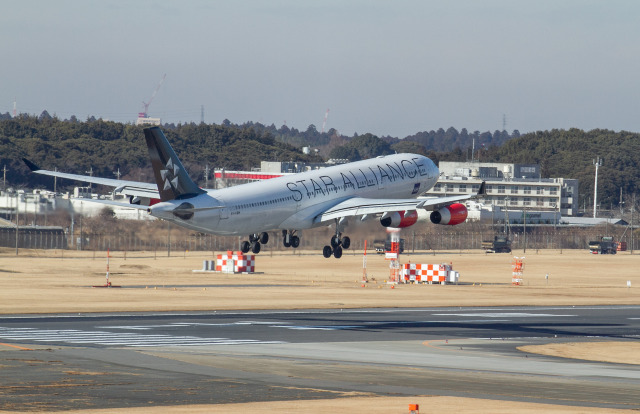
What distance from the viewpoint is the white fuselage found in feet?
230

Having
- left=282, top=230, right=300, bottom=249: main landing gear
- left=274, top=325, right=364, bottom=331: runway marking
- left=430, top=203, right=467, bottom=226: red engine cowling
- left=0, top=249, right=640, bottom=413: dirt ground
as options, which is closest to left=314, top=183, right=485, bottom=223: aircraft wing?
left=430, top=203, right=467, bottom=226: red engine cowling

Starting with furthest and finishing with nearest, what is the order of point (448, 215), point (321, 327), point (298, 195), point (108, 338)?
point (448, 215), point (321, 327), point (298, 195), point (108, 338)

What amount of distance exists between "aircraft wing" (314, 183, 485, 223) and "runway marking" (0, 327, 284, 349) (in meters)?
14.8

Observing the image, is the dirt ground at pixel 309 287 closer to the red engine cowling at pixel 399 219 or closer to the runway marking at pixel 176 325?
the runway marking at pixel 176 325

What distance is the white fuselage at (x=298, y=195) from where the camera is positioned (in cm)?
7019

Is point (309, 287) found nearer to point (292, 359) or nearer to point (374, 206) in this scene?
point (374, 206)

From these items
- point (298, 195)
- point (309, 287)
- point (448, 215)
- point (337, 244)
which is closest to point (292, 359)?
point (298, 195)

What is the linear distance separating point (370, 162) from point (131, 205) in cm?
1916

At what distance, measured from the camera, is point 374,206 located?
78938mm

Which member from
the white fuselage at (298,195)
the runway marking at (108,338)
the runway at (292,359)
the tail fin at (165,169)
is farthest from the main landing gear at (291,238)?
the runway marking at (108,338)

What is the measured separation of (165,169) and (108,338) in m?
11.1

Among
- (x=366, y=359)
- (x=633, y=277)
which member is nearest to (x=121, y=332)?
(x=366, y=359)

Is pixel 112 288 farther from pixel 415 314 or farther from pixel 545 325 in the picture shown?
pixel 545 325

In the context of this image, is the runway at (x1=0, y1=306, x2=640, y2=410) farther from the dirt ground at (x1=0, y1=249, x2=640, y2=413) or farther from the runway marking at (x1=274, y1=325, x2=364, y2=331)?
the dirt ground at (x1=0, y1=249, x2=640, y2=413)
